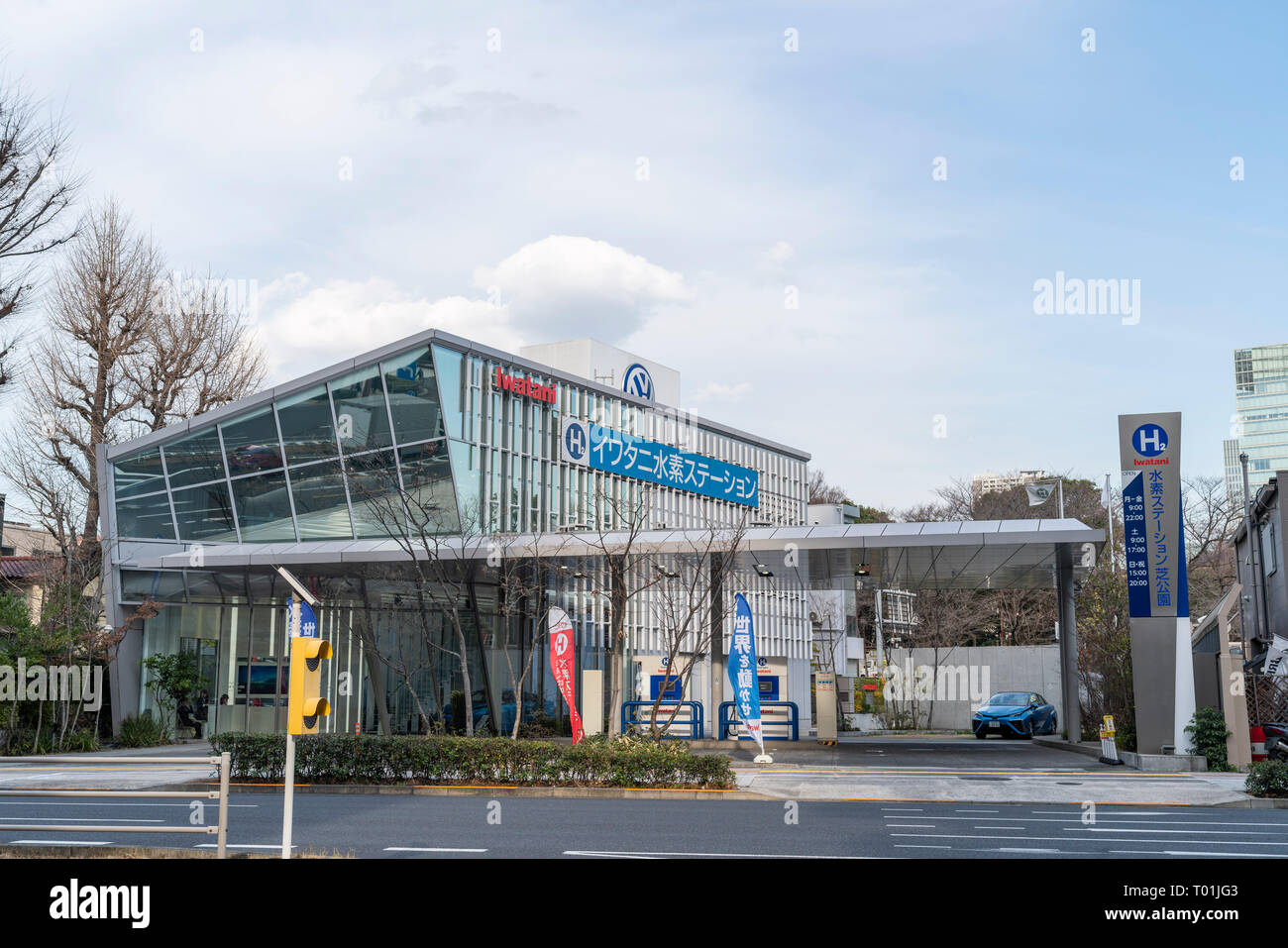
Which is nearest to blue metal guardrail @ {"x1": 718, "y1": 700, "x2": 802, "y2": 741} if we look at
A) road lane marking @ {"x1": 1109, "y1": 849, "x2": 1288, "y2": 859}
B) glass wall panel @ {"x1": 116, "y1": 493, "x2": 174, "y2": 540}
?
glass wall panel @ {"x1": 116, "y1": 493, "x2": 174, "y2": 540}

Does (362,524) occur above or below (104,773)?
above

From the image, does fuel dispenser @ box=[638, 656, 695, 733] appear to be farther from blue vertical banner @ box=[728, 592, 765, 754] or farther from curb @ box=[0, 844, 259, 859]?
curb @ box=[0, 844, 259, 859]

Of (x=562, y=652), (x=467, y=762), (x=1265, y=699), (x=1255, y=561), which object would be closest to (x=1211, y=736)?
(x=1265, y=699)

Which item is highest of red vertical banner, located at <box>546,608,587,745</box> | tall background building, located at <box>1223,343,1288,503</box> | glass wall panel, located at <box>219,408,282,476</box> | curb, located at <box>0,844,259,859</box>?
tall background building, located at <box>1223,343,1288,503</box>

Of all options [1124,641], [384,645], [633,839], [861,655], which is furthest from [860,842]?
[861,655]

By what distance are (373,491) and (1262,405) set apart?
18679cm

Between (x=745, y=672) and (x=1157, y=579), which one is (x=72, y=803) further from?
(x=1157, y=579)

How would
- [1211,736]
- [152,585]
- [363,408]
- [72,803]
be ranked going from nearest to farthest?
[72,803] < [1211,736] < [363,408] < [152,585]

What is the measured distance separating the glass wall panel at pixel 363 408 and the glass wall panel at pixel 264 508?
2.39 meters

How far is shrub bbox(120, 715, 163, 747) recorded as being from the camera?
1155 inches

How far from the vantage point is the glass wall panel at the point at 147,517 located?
30062mm

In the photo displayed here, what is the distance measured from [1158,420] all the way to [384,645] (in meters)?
19.8

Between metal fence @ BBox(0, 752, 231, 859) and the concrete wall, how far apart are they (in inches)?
1066

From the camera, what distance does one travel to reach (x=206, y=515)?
3023 centimetres
